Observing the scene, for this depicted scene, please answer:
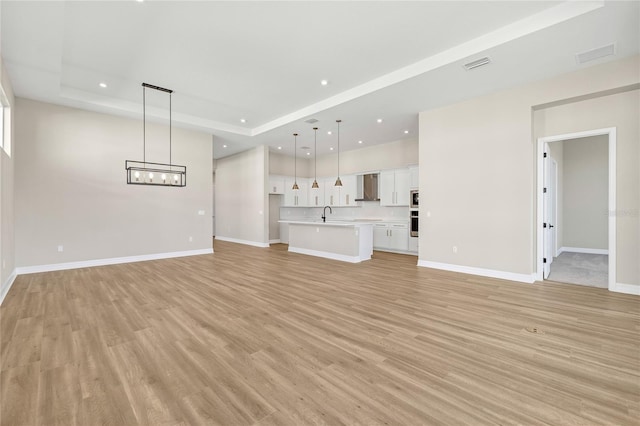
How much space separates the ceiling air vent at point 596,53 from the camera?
3521 mm

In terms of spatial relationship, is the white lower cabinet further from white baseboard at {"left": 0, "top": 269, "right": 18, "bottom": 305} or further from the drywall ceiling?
white baseboard at {"left": 0, "top": 269, "right": 18, "bottom": 305}

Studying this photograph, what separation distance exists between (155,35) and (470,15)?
390cm

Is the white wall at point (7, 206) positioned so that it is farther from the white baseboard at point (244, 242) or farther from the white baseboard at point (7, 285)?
the white baseboard at point (244, 242)

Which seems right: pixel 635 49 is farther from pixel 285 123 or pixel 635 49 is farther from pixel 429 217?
pixel 285 123

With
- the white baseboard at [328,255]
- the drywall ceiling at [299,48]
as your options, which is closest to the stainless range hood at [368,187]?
the white baseboard at [328,255]

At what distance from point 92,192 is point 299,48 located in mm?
5338

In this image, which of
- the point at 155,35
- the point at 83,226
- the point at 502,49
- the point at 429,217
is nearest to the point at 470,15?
the point at 502,49

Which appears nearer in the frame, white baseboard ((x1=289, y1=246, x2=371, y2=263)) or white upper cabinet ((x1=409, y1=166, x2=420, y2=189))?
white baseboard ((x1=289, y1=246, x2=371, y2=263))

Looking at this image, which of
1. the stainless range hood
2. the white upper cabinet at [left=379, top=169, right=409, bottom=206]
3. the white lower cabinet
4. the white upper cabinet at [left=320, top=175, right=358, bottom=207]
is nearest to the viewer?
the white lower cabinet

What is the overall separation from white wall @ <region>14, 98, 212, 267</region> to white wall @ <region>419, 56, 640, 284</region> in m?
5.94

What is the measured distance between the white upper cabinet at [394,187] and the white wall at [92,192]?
5381 mm

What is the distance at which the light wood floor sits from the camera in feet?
5.40

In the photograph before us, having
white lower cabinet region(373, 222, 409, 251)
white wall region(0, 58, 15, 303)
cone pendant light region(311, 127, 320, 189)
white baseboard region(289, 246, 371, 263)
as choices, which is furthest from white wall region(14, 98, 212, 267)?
white lower cabinet region(373, 222, 409, 251)

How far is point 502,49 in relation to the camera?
11.6ft
